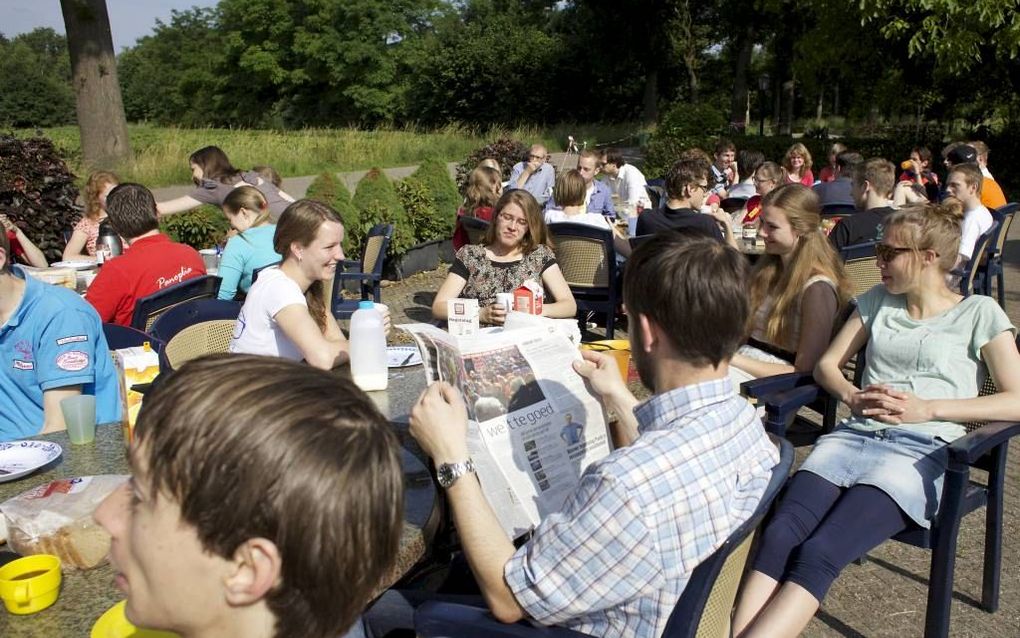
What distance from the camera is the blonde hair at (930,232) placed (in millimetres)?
2918

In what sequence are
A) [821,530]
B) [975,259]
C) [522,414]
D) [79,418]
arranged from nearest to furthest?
[522,414] < [79,418] < [821,530] < [975,259]

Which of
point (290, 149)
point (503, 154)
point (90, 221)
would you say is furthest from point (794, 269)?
point (290, 149)

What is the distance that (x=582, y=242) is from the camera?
5.77 metres

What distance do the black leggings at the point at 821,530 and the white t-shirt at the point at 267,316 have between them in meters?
1.77

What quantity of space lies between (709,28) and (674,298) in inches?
1528

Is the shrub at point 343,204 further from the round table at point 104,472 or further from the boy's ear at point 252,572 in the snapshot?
the boy's ear at point 252,572

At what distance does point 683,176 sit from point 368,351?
11.8ft

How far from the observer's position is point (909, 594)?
3.08 m

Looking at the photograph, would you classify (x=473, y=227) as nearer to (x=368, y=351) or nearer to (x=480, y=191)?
(x=480, y=191)

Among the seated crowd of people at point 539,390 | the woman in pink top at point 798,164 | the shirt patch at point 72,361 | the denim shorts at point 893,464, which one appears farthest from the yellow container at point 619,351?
the woman in pink top at point 798,164

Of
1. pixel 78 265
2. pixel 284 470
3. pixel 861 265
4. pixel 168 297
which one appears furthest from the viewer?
pixel 78 265

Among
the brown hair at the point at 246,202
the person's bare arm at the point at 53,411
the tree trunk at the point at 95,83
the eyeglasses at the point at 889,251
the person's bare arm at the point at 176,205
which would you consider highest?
the tree trunk at the point at 95,83

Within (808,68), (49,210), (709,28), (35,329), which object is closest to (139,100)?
(709,28)

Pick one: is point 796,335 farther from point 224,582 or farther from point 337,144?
point 337,144
